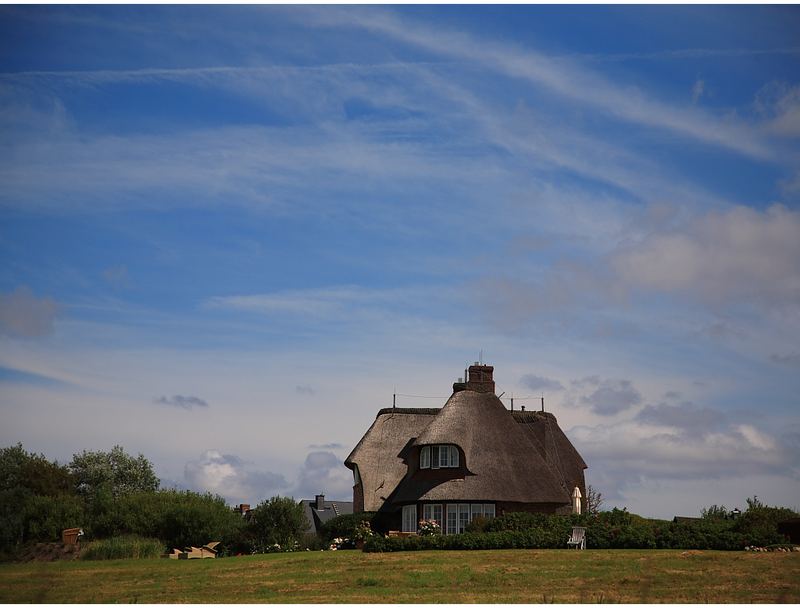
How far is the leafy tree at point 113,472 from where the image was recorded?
7650cm

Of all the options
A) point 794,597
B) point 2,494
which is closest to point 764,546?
point 794,597

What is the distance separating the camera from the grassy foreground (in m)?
24.3

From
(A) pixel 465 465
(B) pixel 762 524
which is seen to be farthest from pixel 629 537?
(A) pixel 465 465

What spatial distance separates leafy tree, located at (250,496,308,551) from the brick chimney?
13.5 m

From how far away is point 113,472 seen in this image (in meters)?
76.8

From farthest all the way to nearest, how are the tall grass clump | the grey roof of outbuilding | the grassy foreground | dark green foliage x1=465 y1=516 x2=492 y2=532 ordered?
1. the grey roof of outbuilding
2. dark green foliage x1=465 y1=516 x2=492 y2=532
3. the tall grass clump
4. the grassy foreground

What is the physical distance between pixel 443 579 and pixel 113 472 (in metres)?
55.0

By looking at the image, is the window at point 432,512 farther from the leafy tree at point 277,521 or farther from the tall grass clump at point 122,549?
the tall grass clump at point 122,549

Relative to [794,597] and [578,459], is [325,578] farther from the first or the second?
[578,459]

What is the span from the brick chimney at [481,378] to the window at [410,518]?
8.32 m

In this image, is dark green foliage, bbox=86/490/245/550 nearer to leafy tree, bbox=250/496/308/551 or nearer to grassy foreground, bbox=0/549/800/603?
leafy tree, bbox=250/496/308/551

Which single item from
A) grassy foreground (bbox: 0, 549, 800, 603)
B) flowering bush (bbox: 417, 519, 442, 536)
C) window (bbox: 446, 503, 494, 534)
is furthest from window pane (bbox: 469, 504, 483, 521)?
grassy foreground (bbox: 0, 549, 800, 603)

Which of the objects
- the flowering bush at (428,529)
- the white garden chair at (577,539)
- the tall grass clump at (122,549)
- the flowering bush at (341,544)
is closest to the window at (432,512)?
the flowering bush at (428,529)

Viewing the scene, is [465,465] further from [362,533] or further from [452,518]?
[362,533]
